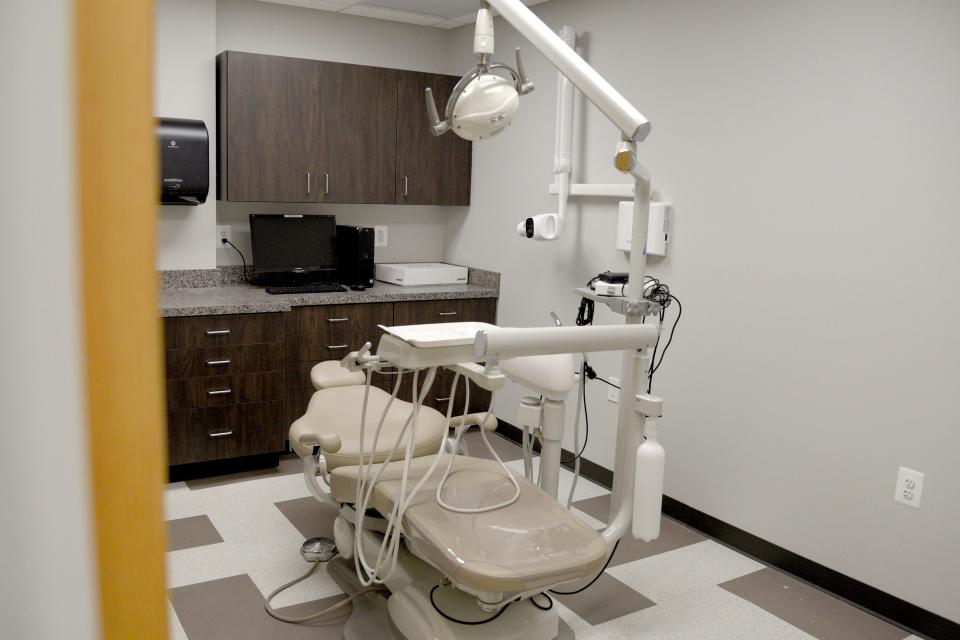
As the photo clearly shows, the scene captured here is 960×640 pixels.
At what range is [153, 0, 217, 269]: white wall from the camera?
154 inches

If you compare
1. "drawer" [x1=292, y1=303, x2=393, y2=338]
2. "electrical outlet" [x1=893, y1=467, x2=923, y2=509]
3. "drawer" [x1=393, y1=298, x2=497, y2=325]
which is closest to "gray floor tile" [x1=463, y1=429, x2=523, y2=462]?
"drawer" [x1=393, y1=298, x2=497, y2=325]

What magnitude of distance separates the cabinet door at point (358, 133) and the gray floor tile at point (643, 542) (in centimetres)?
208

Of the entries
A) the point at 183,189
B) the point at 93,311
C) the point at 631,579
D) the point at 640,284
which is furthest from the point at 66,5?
the point at 183,189

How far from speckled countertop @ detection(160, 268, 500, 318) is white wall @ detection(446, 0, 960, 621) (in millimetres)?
982

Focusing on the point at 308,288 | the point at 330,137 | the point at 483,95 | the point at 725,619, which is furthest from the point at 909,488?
the point at 330,137

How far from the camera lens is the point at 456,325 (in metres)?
2.17

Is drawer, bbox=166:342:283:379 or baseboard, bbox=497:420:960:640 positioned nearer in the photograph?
baseboard, bbox=497:420:960:640

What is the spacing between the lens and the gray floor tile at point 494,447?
4.30 metres

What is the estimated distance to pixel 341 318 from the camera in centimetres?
413

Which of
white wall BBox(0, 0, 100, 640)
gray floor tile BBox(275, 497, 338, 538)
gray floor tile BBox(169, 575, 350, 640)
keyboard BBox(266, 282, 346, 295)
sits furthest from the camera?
keyboard BBox(266, 282, 346, 295)

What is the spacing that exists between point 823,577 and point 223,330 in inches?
107

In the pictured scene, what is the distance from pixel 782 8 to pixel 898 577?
6.79 feet

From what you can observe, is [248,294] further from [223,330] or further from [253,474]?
[253,474]

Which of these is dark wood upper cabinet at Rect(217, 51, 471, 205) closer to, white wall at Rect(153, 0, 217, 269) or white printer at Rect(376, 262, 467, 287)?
white wall at Rect(153, 0, 217, 269)
